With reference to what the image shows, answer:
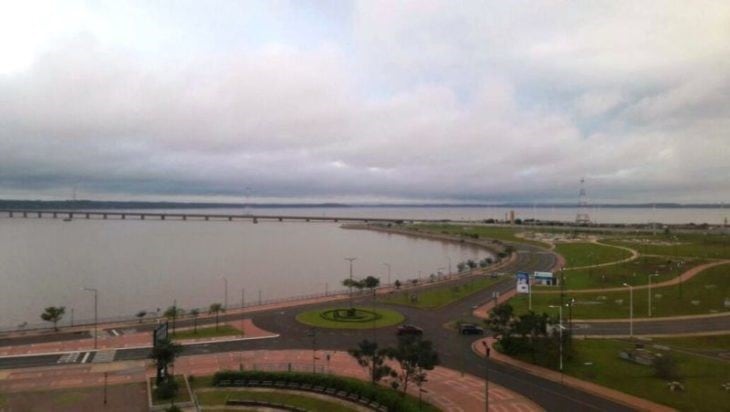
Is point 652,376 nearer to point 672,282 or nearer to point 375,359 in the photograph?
point 375,359

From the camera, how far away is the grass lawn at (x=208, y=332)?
119 feet

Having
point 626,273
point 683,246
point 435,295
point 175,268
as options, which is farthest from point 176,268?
point 683,246

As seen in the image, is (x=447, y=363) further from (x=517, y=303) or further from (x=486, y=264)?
(x=486, y=264)

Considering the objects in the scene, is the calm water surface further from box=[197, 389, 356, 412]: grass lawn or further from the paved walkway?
box=[197, 389, 356, 412]: grass lawn

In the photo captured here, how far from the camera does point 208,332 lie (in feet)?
123

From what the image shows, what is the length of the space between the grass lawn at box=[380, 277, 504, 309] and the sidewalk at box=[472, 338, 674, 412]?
13.6m

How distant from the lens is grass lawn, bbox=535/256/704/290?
181 feet

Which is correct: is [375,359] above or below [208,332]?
above

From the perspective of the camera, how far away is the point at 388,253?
10325cm

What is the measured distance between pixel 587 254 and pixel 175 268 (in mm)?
58764

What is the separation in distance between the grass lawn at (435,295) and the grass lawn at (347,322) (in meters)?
3.97

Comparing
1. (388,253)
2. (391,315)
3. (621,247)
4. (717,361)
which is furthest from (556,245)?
(717,361)

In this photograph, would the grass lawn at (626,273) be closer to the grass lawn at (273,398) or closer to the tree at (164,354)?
the grass lawn at (273,398)

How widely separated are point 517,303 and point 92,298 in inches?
1581
